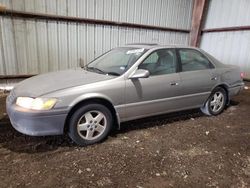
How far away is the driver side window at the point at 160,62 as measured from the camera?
3732 millimetres

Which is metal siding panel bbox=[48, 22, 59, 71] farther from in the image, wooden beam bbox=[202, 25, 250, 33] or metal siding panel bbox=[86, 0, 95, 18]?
wooden beam bbox=[202, 25, 250, 33]

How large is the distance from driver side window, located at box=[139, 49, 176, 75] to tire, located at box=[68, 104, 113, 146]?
1.00 m

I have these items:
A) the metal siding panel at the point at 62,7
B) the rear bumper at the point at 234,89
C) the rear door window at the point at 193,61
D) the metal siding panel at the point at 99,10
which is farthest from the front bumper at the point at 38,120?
the metal siding panel at the point at 99,10

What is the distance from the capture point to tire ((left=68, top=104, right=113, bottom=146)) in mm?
3107

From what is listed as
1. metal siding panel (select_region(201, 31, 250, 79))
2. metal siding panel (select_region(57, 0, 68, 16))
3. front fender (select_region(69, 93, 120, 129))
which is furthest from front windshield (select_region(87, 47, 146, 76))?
metal siding panel (select_region(201, 31, 250, 79))

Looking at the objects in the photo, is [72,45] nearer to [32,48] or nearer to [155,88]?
[32,48]

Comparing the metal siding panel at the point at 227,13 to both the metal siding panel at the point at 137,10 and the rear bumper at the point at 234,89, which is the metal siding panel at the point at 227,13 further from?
the rear bumper at the point at 234,89

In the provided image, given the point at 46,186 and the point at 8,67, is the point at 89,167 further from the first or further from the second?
Result: the point at 8,67

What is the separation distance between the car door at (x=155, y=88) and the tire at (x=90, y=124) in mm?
391

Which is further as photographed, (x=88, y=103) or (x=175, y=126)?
(x=175, y=126)

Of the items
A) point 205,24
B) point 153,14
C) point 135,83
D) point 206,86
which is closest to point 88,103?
point 135,83

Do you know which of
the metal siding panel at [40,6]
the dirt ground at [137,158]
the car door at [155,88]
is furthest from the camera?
the metal siding panel at [40,6]

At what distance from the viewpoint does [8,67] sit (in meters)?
6.16

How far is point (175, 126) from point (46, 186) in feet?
8.26
